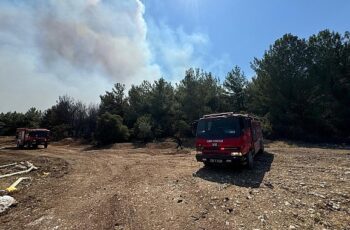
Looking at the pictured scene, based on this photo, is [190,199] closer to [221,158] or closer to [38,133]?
[221,158]

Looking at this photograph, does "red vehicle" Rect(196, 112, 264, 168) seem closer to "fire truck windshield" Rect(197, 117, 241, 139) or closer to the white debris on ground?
"fire truck windshield" Rect(197, 117, 241, 139)

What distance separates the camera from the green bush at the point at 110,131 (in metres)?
35.9

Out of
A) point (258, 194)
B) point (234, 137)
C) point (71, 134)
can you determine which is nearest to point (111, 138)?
point (71, 134)

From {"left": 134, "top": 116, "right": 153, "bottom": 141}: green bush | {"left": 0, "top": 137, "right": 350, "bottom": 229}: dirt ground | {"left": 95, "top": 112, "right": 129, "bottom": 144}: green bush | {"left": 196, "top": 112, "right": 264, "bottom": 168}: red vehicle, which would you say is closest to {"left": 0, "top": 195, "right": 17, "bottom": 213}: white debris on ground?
{"left": 0, "top": 137, "right": 350, "bottom": 229}: dirt ground

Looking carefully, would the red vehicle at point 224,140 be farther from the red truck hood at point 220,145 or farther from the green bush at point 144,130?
the green bush at point 144,130

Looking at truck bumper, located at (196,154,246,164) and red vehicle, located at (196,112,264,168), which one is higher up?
red vehicle, located at (196,112,264,168)

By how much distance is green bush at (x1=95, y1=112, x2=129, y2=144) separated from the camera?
3591 centimetres

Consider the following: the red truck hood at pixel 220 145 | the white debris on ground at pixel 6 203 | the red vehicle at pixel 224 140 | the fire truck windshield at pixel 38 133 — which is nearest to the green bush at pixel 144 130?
the fire truck windshield at pixel 38 133

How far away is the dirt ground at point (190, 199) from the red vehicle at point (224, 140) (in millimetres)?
810

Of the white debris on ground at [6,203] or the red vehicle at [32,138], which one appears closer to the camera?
the white debris on ground at [6,203]

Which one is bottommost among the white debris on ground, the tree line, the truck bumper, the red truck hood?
the white debris on ground

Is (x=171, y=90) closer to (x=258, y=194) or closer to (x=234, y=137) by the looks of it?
(x=234, y=137)

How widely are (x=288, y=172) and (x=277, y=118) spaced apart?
22.3 meters

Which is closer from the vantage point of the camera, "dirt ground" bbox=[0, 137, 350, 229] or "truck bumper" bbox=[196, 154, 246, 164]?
"dirt ground" bbox=[0, 137, 350, 229]
